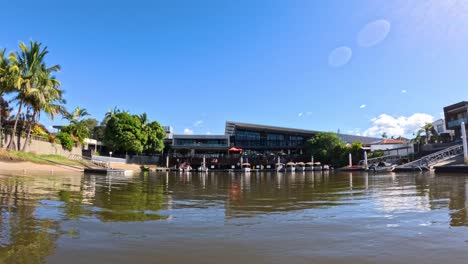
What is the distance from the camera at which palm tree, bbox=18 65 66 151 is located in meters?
31.0

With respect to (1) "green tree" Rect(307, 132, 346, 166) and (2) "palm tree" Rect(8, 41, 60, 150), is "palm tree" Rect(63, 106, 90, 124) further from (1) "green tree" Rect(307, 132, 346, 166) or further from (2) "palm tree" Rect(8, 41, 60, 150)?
(1) "green tree" Rect(307, 132, 346, 166)

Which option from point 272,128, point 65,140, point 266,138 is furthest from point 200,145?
point 65,140

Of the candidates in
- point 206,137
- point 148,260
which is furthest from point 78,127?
point 148,260

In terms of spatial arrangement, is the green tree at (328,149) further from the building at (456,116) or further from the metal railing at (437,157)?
the metal railing at (437,157)

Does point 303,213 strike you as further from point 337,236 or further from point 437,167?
point 437,167

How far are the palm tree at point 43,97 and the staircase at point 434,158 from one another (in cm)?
3946

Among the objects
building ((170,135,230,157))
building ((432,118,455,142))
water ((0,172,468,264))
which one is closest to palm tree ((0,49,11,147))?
water ((0,172,468,264))

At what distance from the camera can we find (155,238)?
4.78 meters

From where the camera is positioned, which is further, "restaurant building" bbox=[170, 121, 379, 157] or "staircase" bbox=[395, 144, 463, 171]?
"restaurant building" bbox=[170, 121, 379, 157]

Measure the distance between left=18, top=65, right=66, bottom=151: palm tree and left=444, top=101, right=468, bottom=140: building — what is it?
173 feet

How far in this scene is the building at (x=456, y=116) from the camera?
142ft

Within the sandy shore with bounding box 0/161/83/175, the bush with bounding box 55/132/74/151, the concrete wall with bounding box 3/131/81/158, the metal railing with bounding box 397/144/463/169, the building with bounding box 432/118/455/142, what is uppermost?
the building with bounding box 432/118/455/142

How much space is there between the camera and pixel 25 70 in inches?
1241

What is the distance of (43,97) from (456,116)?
55.0 m
